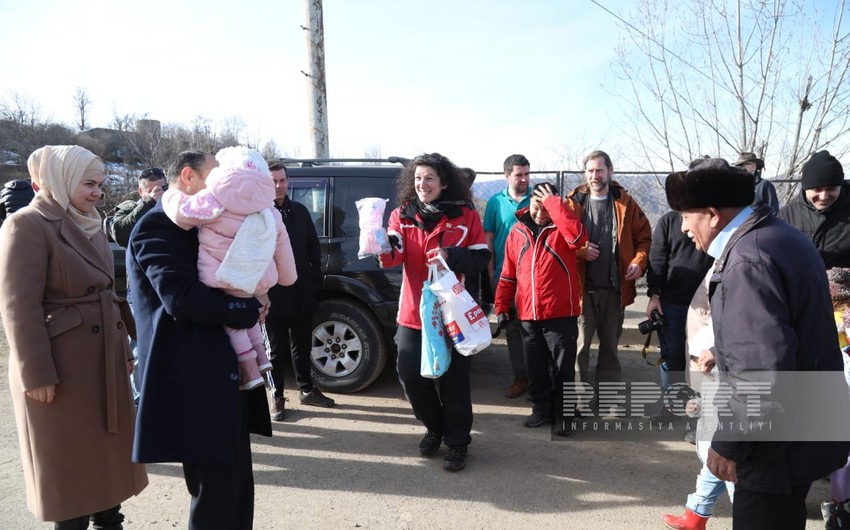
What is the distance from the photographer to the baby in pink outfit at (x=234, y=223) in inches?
84.7

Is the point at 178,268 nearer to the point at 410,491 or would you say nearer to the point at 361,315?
the point at 410,491

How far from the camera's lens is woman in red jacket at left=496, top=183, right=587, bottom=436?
14.1 feet

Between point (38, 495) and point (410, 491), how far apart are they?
78.1 inches

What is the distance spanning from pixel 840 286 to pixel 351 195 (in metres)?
3.75

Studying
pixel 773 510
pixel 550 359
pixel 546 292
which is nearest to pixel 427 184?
pixel 546 292

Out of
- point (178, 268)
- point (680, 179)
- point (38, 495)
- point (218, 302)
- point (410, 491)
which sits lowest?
point (410, 491)

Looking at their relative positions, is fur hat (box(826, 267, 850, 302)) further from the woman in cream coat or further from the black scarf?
the woman in cream coat

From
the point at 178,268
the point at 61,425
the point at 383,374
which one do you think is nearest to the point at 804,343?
the point at 178,268

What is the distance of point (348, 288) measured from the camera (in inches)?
198

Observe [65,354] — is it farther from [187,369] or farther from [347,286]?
[347,286]

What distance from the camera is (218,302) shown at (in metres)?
2.15

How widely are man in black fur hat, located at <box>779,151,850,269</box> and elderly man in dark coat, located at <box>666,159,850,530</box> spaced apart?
8.18 ft

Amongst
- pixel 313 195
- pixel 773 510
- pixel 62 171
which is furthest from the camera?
pixel 313 195

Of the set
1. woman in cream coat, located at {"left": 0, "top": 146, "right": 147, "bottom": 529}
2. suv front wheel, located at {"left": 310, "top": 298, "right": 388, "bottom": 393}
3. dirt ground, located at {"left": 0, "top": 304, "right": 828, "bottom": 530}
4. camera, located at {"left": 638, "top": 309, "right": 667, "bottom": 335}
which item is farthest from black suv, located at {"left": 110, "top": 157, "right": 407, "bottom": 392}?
woman in cream coat, located at {"left": 0, "top": 146, "right": 147, "bottom": 529}
